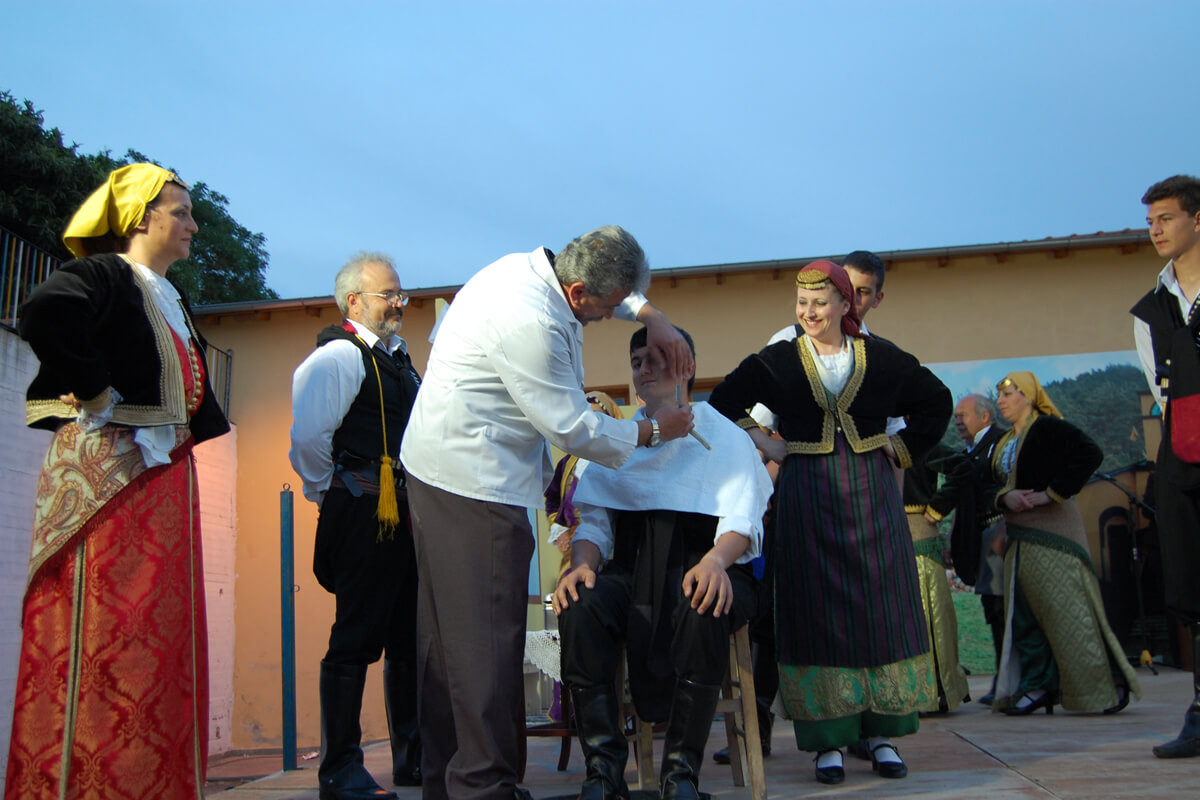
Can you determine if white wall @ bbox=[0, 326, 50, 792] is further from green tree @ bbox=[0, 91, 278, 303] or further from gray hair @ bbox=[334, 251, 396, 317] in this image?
green tree @ bbox=[0, 91, 278, 303]

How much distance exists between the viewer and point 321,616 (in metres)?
11.9

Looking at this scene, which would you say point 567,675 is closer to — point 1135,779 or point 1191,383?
point 1135,779

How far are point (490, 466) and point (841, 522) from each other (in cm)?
143

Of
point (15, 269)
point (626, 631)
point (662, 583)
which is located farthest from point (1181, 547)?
point (15, 269)

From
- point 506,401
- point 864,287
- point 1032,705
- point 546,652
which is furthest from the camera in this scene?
point 1032,705

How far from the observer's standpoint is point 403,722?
12.3ft

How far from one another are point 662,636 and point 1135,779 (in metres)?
1.49

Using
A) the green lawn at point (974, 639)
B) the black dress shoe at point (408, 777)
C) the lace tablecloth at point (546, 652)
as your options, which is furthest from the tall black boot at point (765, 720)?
the green lawn at point (974, 639)

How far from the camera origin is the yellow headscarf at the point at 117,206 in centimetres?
291

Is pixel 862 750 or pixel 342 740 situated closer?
pixel 342 740

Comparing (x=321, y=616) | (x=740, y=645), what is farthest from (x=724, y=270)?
(x=740, y=645)

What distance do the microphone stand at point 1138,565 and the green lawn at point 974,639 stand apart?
125cm

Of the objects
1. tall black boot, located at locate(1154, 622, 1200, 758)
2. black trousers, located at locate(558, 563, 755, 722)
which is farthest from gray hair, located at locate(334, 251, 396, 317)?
tall black boot, located at locate(1154, 622, 1200, 758)

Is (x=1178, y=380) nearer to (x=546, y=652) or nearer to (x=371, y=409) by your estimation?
(x=371, y=409)
